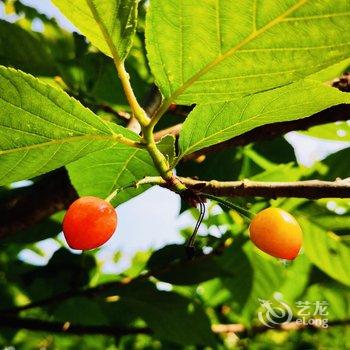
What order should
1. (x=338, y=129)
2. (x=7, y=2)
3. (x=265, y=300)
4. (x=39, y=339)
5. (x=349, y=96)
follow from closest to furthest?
(x=349, y=96)
(x=338, y=129)
(x=265, y=300)
(x=7, y=2)
(x=39, y=339)

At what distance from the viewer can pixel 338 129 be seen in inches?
82.8

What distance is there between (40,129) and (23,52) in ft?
4.29

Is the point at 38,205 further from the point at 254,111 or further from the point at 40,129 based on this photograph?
the point at 254,111

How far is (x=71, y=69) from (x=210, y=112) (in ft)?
4.67

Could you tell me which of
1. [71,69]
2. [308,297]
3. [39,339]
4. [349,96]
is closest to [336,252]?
[308,297]

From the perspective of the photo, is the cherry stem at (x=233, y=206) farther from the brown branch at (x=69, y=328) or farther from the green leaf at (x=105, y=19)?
the brown branch at (x=69, y=328)

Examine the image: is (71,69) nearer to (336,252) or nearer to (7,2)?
(7,2)

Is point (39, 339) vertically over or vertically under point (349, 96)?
under

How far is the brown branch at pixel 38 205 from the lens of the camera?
166 centimetres

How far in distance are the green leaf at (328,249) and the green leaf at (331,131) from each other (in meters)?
0.41

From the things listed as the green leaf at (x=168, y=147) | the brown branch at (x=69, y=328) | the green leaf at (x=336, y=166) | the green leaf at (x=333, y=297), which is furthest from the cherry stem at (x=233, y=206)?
the green leaf at (x=333, y=297)

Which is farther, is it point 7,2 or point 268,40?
point 7,2

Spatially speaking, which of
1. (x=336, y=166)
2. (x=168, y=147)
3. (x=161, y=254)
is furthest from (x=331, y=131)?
(x=168, y=147)

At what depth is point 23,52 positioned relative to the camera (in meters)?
2.00
